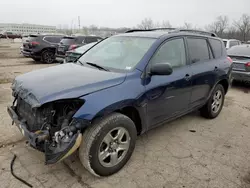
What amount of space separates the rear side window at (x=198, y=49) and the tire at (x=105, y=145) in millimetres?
1845

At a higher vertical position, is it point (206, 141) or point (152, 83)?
point (152, 83)

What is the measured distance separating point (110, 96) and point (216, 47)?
3069 mm

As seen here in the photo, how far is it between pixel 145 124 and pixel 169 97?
0.60m

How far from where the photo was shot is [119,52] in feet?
11.1

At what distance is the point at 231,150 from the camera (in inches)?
136

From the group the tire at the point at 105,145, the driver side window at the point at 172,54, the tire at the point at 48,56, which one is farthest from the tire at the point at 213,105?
the tire at the point at 48,56

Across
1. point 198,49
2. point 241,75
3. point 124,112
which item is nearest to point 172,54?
point 198,49

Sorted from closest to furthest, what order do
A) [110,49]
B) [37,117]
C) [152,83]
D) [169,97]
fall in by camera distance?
[37,117], [152,83], [169,97], [110,49]

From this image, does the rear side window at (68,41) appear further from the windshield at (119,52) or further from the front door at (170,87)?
the front door at (170,87)

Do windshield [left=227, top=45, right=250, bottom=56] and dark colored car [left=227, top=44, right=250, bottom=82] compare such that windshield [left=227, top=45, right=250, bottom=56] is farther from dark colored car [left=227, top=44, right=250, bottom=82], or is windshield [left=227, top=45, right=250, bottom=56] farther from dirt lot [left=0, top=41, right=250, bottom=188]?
dirt lot [left=0, top=41, right=250, bottom=188]

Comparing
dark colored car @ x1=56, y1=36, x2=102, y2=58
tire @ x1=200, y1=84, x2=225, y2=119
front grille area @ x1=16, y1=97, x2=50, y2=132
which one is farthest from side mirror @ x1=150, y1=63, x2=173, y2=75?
dark colored car @ x1=56, y1=36, x2=102, y2=58

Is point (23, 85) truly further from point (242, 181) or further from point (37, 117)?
point (242, 181)

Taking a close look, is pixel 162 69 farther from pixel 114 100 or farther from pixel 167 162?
pixel 167 162

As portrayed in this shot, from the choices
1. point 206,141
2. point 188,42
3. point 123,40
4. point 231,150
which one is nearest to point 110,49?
point 123,40
